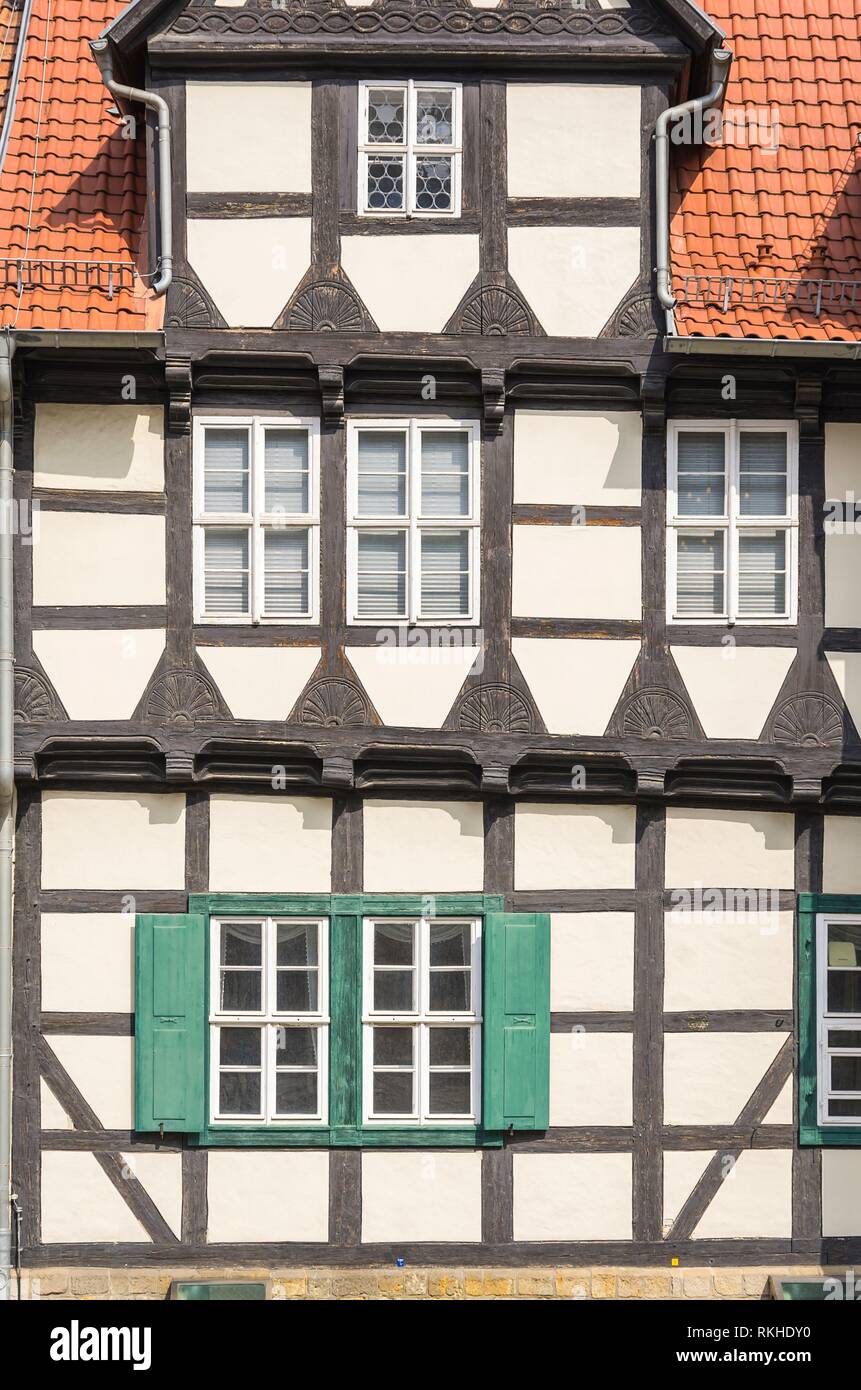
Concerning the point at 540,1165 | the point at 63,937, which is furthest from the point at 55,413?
the point at 540,1165

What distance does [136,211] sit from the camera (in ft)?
36.1

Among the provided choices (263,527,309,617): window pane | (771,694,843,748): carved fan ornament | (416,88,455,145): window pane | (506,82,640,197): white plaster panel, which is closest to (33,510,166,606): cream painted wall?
(263,527,309,617): window pane

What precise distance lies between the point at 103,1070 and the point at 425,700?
317 cm

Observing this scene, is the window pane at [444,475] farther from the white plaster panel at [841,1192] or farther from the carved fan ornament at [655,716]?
the white plaster panel at [841,1192]

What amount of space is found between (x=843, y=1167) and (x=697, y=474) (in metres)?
4.64

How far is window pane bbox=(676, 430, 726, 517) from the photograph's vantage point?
10.7m

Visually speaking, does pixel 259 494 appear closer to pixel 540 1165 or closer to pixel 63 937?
pixel 63 937

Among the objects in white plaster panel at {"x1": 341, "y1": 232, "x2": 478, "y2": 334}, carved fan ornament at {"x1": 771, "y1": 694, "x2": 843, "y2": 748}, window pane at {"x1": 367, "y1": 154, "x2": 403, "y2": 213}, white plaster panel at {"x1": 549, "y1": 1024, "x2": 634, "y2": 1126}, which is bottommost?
white plaster panel at {"x1": 549, "y1": 1024, "x2": 634, "y2": 1126}

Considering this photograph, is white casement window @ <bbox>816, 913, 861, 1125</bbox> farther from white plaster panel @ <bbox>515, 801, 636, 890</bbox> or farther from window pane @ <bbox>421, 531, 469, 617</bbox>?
window pane @ <bbox>421, 531, 469, 617</bbox>

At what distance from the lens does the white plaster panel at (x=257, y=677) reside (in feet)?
34.3

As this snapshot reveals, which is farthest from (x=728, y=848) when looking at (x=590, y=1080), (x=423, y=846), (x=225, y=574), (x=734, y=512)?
(x=225, y=574)

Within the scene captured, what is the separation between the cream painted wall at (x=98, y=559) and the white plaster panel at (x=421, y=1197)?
398 cm

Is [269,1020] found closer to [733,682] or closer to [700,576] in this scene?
[733,682]

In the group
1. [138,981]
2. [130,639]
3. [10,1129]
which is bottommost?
[10,1129]
